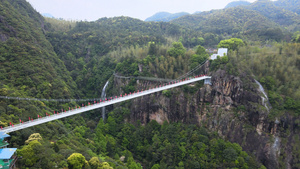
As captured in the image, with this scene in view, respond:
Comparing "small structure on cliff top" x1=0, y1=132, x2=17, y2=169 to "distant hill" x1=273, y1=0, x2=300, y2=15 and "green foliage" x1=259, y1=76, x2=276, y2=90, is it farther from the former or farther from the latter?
"distant hill" x1=273, y1=0, x2=300, y2=15

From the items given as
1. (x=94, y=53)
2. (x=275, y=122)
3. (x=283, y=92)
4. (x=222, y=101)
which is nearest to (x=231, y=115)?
(x=222, y=101)

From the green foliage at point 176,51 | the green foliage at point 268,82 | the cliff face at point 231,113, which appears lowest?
the cliff face at point 231,113

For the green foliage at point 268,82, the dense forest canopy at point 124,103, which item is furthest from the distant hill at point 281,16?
the green foliage at point 268,82

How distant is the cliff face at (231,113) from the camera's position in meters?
27.3

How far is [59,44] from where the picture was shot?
184 feet

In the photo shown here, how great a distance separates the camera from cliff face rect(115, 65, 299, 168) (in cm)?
2733

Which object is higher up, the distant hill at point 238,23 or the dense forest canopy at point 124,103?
the distant hill at point 238,23

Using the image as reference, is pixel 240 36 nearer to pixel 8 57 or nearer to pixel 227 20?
pixel 227 20

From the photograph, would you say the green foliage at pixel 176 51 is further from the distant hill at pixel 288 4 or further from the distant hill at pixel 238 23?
the distant hill at pixel 288 4

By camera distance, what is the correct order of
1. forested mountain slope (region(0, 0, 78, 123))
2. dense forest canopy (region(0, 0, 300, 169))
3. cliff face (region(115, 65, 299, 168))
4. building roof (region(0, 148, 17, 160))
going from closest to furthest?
building roof (region(0, 148, 17, 160)) < dense forest canopy (region(0, 0, 300, 169)) < cliff face (region(115, 65, 299, 168)) < forested mountain slope (region(0, 0, 78, 123))

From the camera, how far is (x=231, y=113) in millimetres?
31109

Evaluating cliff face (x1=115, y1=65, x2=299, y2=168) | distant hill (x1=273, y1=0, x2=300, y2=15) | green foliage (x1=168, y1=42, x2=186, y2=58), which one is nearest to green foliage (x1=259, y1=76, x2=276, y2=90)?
cliff face (x1=115, y1=65, x2=299, y2=168)

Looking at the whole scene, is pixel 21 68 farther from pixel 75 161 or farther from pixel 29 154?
pixel 75 161

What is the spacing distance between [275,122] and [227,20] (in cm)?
5492
